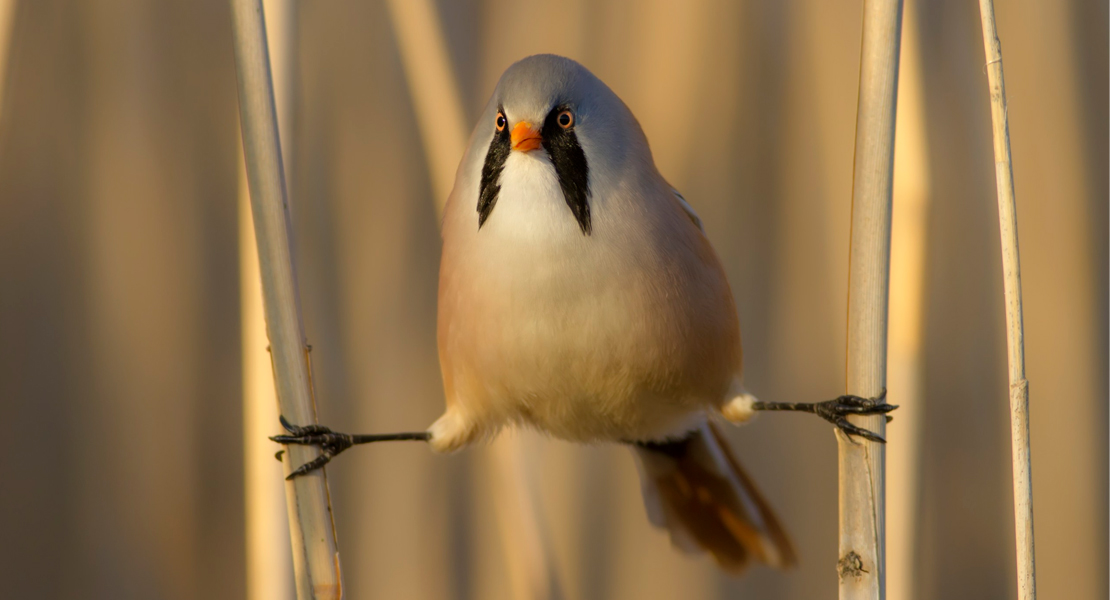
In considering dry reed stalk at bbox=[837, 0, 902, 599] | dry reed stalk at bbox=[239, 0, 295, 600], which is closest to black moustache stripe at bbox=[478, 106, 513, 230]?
dry reed stalk at bbox=[837, 0, 902, 599]

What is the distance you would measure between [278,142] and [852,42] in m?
1.25

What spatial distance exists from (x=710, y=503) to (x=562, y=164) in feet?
2.22

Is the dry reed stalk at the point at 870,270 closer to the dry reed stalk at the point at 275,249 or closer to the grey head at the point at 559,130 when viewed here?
the grey head at the point at 559,130

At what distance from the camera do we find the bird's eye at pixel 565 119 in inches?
35.5

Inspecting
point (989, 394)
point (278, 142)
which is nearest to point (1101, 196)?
point (989, 394)

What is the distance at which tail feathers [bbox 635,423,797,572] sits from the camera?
1.27 metres

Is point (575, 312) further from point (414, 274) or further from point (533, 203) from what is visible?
point (414, 274)

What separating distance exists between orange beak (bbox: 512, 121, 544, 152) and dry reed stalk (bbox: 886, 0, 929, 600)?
664 mm

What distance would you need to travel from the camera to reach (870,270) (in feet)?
2.92

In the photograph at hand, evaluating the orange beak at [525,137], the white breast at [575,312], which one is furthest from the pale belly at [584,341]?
the orange beak at [525,137]

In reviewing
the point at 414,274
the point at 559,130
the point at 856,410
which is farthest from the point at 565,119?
the point at 414,274

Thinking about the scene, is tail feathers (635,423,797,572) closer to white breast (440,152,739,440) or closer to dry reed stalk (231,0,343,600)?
white breast (440,152,739,440)

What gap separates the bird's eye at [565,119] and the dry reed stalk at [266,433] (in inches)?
22.5

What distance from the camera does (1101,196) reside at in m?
1.72
